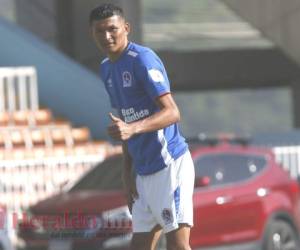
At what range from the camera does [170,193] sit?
6664 millimetres

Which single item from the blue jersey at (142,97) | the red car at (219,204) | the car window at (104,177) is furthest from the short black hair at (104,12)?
the car window at (104,177)

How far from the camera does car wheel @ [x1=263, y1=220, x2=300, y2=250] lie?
13.3 meters

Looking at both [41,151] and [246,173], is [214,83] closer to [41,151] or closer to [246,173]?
[41,151]

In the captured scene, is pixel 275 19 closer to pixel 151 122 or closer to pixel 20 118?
pixel 20 118

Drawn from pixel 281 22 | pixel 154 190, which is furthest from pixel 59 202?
pixel 281 22

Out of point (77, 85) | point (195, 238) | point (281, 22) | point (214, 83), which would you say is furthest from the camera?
point (214, 83)

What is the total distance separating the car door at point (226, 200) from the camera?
1284cm

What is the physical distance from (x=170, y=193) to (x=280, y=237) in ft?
23.0

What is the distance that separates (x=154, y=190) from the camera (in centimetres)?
670

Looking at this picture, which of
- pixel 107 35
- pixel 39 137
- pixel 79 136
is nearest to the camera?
pixel 107 35

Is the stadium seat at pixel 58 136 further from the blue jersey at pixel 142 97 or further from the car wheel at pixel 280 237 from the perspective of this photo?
the blue jersey at pixel 142 97

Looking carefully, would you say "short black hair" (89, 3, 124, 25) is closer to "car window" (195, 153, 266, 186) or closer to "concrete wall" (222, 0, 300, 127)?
"car window" (195, 153, 266, 186)

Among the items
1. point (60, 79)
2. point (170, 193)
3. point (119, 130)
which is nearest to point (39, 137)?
point (60, 79)

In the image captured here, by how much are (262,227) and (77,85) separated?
10.7 metres
